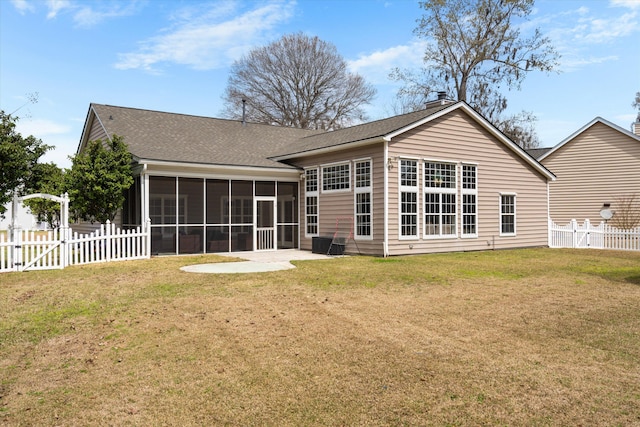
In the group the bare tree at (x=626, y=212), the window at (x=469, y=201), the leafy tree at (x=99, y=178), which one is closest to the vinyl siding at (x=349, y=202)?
the window at (x=469, y=201)

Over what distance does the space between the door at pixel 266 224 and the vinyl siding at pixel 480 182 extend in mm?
4947

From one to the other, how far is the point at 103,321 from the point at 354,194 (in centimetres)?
1017

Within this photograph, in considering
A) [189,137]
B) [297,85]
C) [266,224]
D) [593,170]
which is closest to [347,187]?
[266,224]

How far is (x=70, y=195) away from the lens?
14391 mm

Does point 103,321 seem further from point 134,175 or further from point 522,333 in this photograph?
point 134,175

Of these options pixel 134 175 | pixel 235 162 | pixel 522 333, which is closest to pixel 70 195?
pixel 134 175

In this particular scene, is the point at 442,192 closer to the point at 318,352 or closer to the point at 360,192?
the point at 360,192

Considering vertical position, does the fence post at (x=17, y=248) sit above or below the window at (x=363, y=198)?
below

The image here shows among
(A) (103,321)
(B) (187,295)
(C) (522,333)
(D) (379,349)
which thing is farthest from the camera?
(B) (187,295)

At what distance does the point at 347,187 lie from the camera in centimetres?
1591

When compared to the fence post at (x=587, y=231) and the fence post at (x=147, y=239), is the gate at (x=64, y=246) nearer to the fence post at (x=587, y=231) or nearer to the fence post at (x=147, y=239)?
the fence post at (x=147, y=239)

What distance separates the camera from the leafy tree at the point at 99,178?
14164mm

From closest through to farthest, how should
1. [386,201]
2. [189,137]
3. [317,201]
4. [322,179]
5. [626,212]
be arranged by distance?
1. [386,201]
2. [322,179]
3. [317,201]
4. [189,137]
5. [626,212]

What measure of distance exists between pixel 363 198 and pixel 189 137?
25.5 ft
